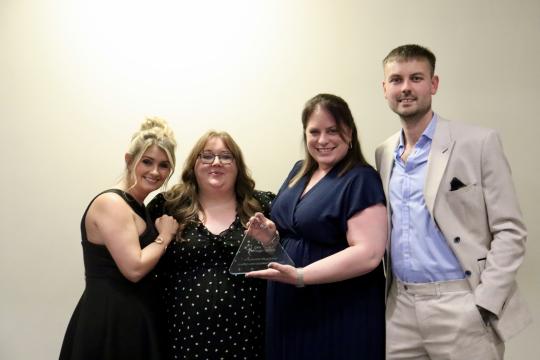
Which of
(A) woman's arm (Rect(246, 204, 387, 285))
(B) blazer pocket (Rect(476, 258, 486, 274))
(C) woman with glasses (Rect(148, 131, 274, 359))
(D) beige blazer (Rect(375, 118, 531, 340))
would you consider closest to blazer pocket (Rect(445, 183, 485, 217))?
(D) beige blazer (Rect(375, 118, 531, 340))

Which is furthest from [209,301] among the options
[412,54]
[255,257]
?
[412,54]

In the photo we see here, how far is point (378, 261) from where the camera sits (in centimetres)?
160

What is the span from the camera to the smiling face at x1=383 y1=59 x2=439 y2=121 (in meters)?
1.62

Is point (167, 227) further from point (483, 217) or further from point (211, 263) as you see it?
point (483, 217)

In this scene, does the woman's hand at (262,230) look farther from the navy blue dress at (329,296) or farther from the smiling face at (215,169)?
the smiling face at (215,169)

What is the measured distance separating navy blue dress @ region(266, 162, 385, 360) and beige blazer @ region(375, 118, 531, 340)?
0.23 metres

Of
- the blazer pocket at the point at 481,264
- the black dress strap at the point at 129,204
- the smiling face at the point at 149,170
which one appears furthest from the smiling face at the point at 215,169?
the blazer pocket at the point at 481,264

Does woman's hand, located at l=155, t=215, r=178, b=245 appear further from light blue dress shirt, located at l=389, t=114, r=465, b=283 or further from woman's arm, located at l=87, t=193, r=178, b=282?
light blue dress shirt, located at l=389, t=114, r=465, b=283

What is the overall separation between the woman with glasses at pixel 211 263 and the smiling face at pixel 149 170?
16 centimetres

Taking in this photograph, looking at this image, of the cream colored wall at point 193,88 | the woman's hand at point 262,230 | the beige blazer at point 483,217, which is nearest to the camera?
the beige blazer at point 483,217

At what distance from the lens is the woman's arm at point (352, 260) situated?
155 centimetres

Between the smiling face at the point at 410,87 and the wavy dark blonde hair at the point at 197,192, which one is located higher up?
the smiling face at the point at 410,87

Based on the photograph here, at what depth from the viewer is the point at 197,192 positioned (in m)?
2.09

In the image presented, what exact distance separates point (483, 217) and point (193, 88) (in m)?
1.59
